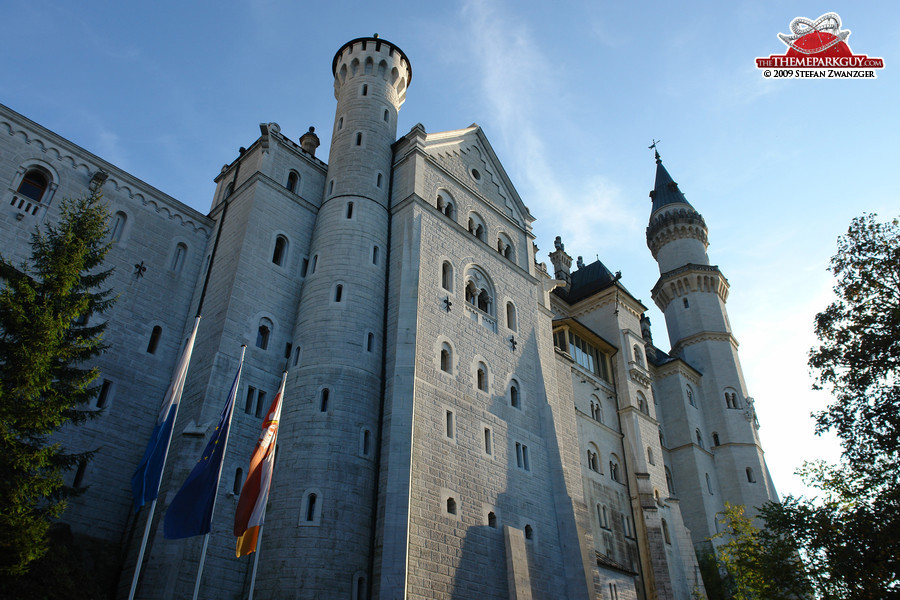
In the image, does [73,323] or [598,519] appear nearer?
[73,323]

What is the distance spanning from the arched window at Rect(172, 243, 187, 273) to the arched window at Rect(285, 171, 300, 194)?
4969mm

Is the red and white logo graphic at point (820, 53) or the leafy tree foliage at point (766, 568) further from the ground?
the red and white logo graphic at point (820, 53)

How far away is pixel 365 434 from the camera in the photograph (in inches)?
888

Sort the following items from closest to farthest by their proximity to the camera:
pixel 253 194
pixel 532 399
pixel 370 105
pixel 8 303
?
pixel 8 303
pixel 253 194
pixel 532 399
pixel 370 105

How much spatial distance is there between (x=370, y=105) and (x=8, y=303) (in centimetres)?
1925

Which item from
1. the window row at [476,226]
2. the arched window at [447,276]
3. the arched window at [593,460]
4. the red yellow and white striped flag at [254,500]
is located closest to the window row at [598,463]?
the arched window at [593,460]

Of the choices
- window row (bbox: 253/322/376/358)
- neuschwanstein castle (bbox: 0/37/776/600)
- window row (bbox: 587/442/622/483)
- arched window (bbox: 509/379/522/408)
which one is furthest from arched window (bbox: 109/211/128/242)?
window row (bbox: 587/442/622/483)

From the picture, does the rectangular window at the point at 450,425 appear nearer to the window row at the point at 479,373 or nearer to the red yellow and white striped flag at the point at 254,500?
the window row at the point at 479,373

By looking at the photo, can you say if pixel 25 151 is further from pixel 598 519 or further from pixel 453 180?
pixel 598 519

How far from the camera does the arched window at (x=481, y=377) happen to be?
87.2 feet

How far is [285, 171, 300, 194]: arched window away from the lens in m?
29.1

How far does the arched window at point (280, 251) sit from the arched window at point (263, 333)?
113 inches

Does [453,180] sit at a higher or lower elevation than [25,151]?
higher

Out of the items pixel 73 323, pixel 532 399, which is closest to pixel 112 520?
pixel 73 323
